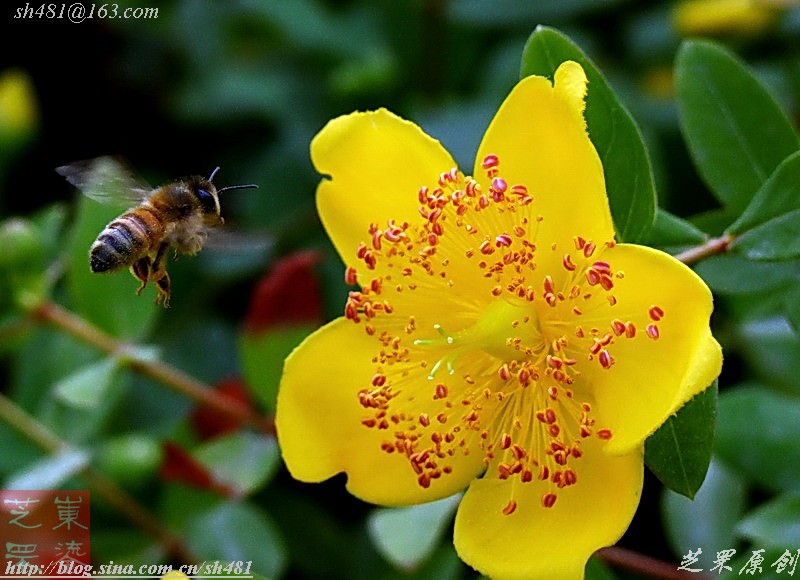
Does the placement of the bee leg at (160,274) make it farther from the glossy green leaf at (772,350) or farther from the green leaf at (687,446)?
the glossy green leaf at (772,350)

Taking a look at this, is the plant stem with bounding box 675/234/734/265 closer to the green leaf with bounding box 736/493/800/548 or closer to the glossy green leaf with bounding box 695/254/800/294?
the glossy green leaf with bounding box 695/254/800/294

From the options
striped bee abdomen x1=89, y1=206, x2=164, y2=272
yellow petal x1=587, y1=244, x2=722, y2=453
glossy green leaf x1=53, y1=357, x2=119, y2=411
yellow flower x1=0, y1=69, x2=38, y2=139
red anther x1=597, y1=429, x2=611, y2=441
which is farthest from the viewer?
yellow flower x1=0, y1=69, x2=38, y2=139

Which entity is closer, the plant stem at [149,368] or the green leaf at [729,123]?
the green leaf at [729,123]

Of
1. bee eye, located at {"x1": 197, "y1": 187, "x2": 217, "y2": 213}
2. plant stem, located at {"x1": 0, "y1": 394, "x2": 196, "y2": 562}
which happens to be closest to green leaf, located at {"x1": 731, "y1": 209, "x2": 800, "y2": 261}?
bee eye, located at {"x1": 197, "y1": 187, "x2": 217, "y2": 213}

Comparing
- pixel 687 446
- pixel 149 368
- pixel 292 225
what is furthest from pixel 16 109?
pixel 687 446

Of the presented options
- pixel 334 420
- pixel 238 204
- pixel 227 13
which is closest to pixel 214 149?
pixel 238 204

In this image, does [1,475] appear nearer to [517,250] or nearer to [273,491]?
[273,491]

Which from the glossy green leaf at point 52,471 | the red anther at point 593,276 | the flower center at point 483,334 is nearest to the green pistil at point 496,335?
the flower center at point 483,334

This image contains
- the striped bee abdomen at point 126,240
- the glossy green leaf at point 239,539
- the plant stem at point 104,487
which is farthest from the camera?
the plant stem at point 104,487
